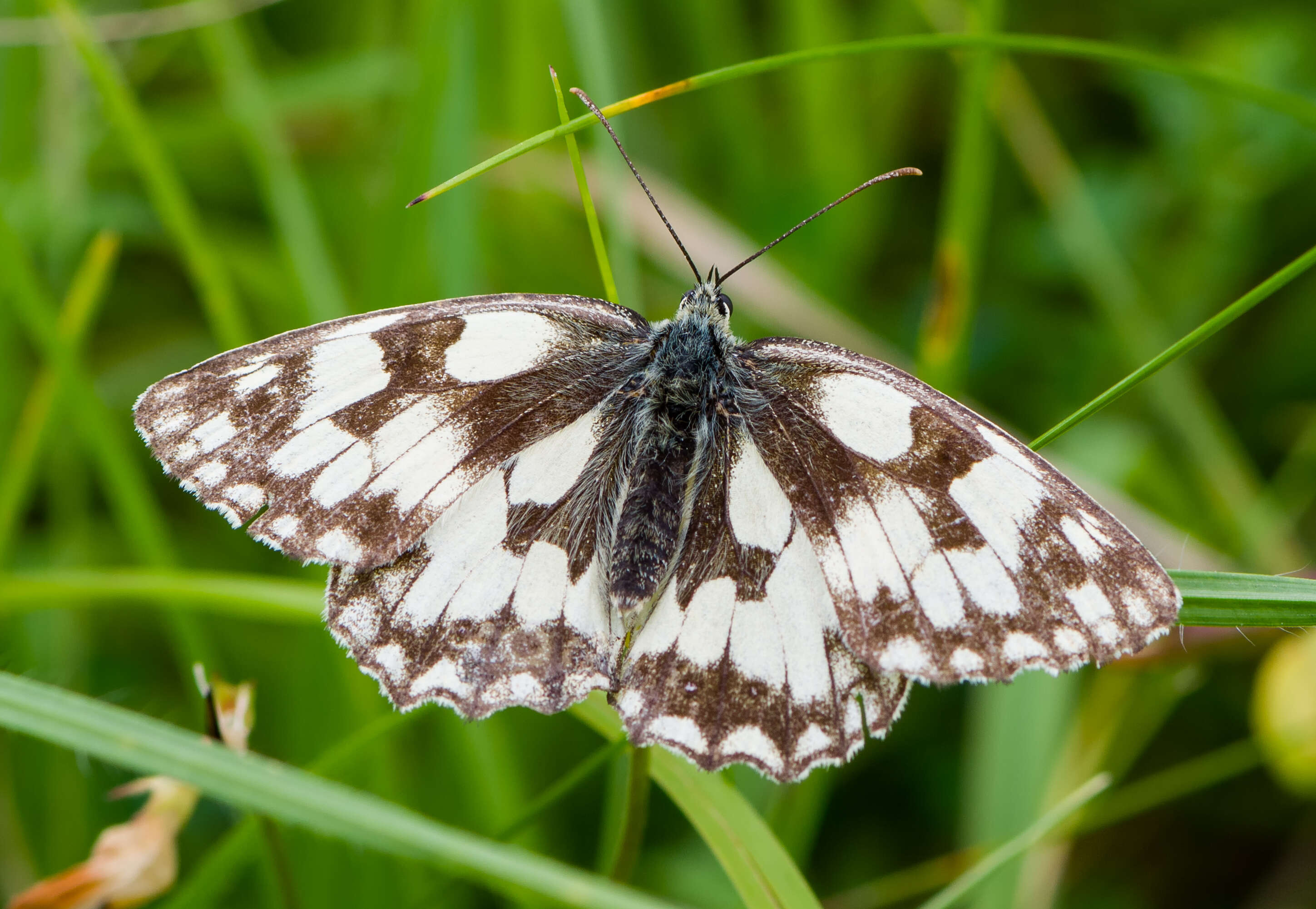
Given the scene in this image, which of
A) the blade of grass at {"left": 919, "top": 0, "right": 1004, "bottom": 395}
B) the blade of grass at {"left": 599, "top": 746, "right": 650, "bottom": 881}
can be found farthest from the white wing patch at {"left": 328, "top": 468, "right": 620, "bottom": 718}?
the blade of grass at {"left": 919, "top": 0, "right": 1004, "bottom": 395}

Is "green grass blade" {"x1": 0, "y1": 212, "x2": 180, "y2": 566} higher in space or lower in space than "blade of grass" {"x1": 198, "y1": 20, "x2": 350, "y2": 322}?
lower

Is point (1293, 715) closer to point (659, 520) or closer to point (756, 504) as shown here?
point (756, 504)

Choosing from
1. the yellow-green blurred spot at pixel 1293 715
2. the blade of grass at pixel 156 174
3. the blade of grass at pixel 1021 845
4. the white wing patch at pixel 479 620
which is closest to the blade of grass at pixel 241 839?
the white wing patch at pixel 479 620

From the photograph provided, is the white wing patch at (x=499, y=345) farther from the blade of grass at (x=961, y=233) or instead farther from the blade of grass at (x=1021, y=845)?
the blade of grass at (x=1021, y=845)

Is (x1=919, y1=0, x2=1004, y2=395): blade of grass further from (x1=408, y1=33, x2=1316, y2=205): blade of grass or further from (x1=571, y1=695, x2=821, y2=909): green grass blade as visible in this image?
(x1=571, y1=695, x2=821, y2=909): green grass blade

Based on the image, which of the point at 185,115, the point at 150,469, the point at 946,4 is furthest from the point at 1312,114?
the point at 185,115
